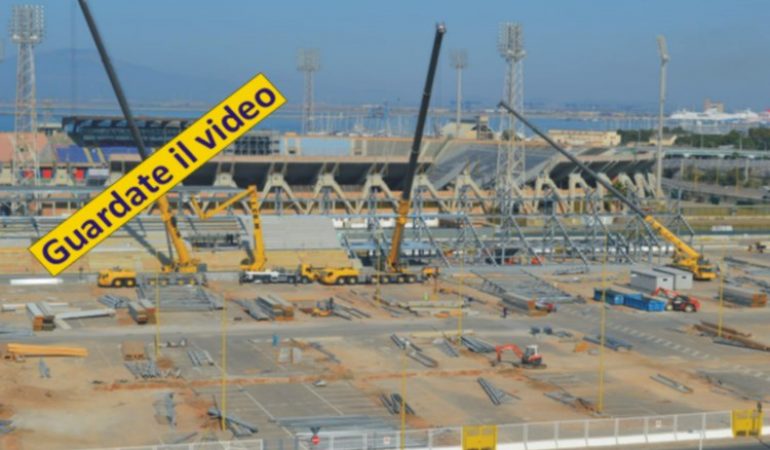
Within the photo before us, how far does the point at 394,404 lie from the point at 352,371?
8.88 ft

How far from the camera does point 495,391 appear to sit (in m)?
16.8

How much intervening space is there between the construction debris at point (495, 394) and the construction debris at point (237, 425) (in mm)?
4016

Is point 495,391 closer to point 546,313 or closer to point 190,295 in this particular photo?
point 546,313

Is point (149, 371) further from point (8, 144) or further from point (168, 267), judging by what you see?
point (8, 144)

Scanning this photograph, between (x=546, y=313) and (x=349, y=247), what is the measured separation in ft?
→ 31.5

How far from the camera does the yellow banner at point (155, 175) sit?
381cm

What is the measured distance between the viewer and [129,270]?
28.9m

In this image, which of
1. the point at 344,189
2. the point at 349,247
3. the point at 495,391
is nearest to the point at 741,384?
the point at 495,391

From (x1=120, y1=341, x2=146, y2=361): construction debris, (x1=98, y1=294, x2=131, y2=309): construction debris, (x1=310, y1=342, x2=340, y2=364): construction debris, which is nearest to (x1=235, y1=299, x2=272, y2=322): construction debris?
(x1=98, y1=294, x2=131, y2=309): construction debris

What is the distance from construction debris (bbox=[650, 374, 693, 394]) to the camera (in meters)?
17.5

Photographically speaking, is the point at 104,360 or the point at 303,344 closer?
the point at 104,360

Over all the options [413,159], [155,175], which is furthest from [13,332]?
[155,175]

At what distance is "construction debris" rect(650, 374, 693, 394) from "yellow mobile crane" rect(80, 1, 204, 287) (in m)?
12.9

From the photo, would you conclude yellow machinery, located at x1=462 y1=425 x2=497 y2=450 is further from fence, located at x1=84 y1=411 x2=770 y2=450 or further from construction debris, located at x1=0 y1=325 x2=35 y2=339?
construction debris, located at x1=0 y1=325 x2=35 y2=339
